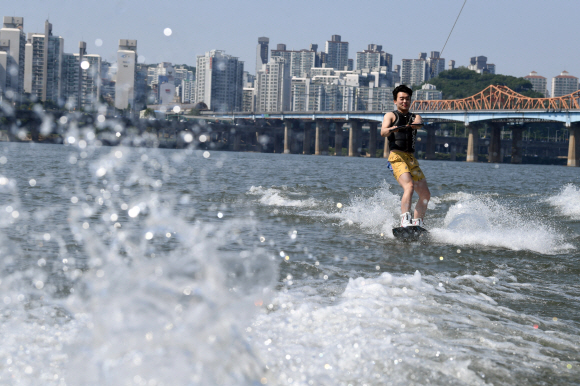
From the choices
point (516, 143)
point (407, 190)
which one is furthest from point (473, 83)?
point (407, 190)

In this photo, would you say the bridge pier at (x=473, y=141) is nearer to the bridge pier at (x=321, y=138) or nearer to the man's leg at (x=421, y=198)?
the bridge pier at (x=321, y=138)

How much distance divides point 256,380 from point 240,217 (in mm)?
7951

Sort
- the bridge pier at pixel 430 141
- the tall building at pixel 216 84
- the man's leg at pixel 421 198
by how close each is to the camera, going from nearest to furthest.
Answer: the man's leg at pixel 421 198 < the tall building at pixel 216 84 < the bridge pier at pixel 430 141

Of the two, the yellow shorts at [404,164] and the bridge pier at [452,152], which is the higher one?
the bridge pier at [452,152]

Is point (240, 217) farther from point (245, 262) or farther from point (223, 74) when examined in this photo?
point (223, 74)

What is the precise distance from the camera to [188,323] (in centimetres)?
346

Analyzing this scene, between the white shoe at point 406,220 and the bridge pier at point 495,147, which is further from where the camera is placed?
the bridge pier at point 495,147

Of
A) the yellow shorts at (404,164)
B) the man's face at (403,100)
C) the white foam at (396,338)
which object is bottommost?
the white foam at (396,338)

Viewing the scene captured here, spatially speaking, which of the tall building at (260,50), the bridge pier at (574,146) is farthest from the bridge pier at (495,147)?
the tall building at (260,50)

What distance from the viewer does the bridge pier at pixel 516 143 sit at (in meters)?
96.6

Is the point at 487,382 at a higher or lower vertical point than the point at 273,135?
lower

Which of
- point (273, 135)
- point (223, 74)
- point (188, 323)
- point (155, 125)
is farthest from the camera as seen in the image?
point (273, 135)

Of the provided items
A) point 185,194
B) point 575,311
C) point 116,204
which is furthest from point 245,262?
point 185,194

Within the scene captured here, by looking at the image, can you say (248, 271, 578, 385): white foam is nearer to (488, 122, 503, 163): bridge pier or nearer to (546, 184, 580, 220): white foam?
(546, 184, 580, 220): white foam
